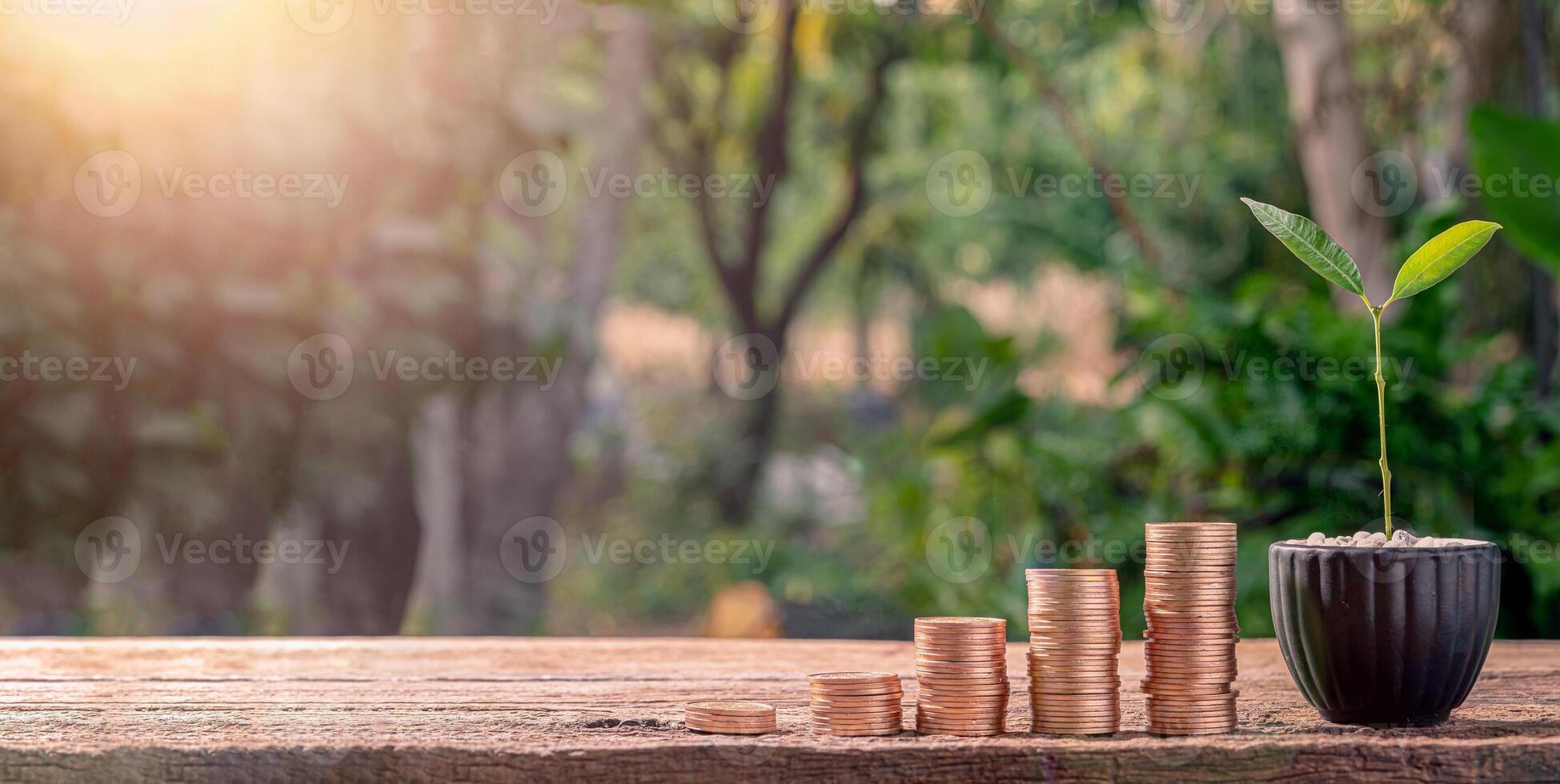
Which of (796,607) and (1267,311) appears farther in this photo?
(796,607)

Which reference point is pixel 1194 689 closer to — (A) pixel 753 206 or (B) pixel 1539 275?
(B) pixel 1539 275

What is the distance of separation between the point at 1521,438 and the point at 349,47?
2.95 meters

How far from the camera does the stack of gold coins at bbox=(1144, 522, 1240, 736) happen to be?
102 centimetres

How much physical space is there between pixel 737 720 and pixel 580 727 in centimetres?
15

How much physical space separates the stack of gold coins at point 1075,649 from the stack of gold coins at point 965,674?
0.03 metres

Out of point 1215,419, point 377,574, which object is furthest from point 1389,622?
point 377,574

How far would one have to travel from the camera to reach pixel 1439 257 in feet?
3.43

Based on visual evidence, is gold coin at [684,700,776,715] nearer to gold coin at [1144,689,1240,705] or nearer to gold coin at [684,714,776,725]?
gold coin at [684,714,776,725]

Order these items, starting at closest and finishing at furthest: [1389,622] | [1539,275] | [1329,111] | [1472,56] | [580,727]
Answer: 1. [1389,622]
2. [580,727]
3. [1539,275]
4. [1472,56]
5. [1329,111]

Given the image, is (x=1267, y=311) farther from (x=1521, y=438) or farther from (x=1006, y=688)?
(x=1006, y=688)

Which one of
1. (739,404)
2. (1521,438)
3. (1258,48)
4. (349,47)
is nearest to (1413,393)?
(1521,438)

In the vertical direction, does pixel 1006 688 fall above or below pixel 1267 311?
below

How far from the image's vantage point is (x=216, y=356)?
2789 mm

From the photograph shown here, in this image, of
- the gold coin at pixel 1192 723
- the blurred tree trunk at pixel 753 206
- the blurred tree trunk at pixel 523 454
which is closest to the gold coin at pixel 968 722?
the gold coin at pixel 1192 723
